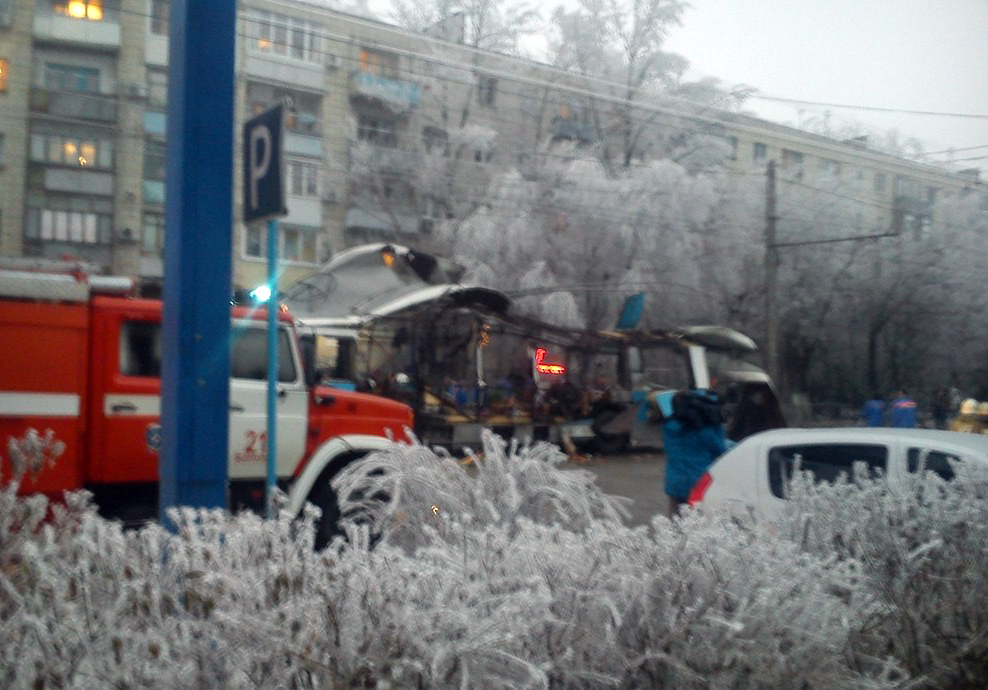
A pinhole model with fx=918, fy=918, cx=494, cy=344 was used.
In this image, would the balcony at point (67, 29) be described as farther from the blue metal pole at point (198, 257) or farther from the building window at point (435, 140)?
the blue metal pole at point (198, 257)

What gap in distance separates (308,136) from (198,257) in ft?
91.8

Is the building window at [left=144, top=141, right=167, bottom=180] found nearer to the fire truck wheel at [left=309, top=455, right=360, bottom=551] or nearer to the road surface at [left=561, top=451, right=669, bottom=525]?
the road surface at [left=561, top=451, right=669, bottom=525]

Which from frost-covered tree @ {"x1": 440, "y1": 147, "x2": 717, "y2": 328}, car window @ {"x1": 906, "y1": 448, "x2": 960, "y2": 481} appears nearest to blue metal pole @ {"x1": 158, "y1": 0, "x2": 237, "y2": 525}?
car window @ {"x1": 906, "y1": 448, "x2": 960, "y2": 481}

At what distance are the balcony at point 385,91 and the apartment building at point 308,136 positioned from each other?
58 mm

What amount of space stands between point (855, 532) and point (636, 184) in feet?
83.4

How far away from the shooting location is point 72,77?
23234mm

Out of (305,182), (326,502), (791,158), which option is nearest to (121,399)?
(326,502)

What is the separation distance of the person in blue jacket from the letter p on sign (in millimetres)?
4269

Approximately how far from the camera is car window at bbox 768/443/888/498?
243 inches

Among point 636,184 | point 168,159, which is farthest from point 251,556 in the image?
point 636,184

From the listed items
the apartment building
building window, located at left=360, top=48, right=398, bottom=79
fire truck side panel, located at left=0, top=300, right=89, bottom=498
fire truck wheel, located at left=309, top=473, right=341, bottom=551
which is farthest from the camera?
building window, located at left=360, top=48, right=398, bottom=79

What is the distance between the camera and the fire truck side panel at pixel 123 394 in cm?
708

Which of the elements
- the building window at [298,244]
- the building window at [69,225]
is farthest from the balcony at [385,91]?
the building window at [69,225]

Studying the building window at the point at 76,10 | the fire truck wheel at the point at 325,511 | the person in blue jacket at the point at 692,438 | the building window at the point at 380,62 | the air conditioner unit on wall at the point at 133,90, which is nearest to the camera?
the person in blue jacket at the point at 692,438
